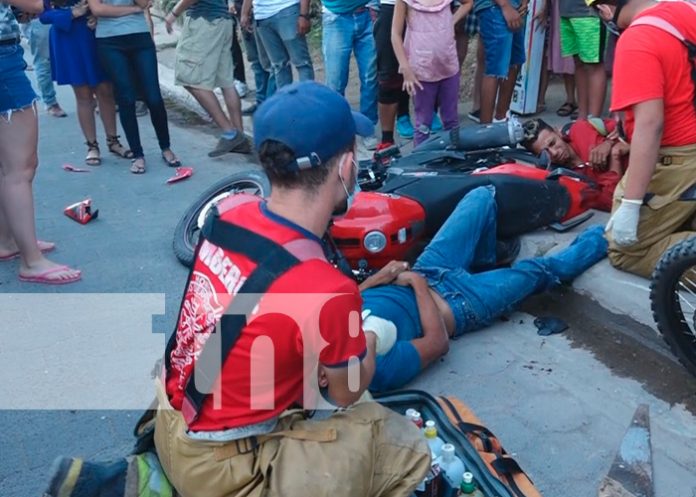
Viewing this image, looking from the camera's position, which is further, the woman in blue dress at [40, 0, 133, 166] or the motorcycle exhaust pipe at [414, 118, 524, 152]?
the woman in blue dress at [40, 0, 133, 166]

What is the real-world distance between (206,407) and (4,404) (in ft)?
5.33

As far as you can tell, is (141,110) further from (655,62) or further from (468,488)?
(468,488)

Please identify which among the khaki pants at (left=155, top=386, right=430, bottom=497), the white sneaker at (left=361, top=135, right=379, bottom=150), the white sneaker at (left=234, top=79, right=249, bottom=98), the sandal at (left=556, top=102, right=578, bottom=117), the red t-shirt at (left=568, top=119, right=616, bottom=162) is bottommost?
the white sneaker at (left=234, top=79, right=249, bottom=98)

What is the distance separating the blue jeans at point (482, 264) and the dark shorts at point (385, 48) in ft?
6.77

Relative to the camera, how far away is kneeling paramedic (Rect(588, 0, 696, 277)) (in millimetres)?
3217

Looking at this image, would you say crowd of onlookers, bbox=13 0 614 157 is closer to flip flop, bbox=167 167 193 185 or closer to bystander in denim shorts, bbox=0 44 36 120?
flip flop, bbox=167 167 193 185

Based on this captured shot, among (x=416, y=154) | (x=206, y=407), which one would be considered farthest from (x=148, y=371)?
(x=416, y=154)

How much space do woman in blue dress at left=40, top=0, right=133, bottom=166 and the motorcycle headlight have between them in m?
3.06

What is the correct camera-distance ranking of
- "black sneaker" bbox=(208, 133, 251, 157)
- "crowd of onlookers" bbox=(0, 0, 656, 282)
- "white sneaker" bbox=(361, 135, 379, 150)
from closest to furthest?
"crowd of onlookers" bbox=(0, 0, 656, 282) → "white sneaker" bbox=(361, 135, 379, 150) → "black sneaker" bbox=(208, 133, 251, 157)

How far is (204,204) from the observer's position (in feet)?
15.3

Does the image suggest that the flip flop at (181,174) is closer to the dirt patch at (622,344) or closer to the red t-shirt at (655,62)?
the dirt patch at (622,344)

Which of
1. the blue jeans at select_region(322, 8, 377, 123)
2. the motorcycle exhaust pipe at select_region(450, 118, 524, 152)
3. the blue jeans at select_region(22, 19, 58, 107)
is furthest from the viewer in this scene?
the blue jeans at select_region(22, 19, 58, 107)

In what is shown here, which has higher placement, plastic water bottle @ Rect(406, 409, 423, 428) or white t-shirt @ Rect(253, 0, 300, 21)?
white t-shirt @ Rect(253, 0, 300, 21)

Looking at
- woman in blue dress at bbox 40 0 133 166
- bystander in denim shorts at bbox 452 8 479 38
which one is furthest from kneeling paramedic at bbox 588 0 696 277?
woman in blue dress at bbox 40 0 133 166
